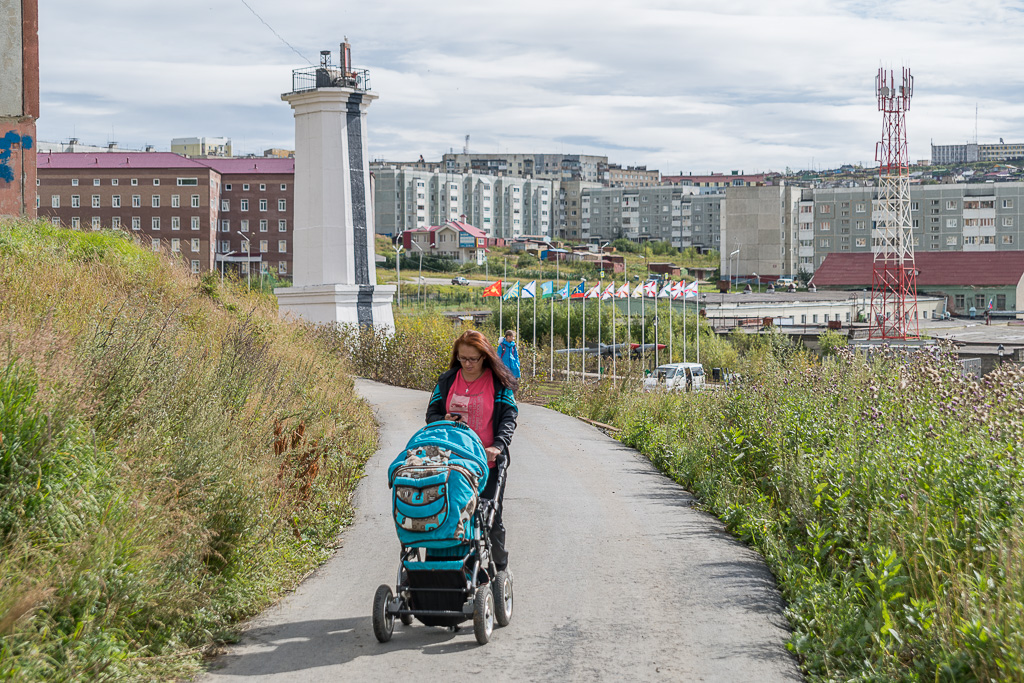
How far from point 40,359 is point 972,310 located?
8962cm

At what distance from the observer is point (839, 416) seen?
9.65 meters

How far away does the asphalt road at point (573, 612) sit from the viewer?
5.65 meters

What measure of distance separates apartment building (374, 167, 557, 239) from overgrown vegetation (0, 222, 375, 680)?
133013 millimetres

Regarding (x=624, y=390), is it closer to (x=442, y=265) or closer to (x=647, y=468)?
(x=647, y=468)

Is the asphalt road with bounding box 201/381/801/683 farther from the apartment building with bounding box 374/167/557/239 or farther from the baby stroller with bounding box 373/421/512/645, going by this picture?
the apartment building with bounding box 374/167/557/239

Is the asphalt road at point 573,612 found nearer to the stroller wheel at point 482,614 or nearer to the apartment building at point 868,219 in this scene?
the stroller wheel at point 482,614

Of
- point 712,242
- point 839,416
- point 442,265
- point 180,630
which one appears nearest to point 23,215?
point 180,630

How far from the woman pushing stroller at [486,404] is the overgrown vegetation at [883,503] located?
2.03 meters

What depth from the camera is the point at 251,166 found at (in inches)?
3656

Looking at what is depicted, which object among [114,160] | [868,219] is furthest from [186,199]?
[868,219]

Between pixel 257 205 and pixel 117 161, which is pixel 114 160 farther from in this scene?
pixel 257 205

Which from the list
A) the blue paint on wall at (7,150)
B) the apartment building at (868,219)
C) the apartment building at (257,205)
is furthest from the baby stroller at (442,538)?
the apartment building at (868,219)

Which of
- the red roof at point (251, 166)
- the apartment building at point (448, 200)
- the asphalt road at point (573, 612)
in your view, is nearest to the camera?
the asphalt road at point (573, 612)

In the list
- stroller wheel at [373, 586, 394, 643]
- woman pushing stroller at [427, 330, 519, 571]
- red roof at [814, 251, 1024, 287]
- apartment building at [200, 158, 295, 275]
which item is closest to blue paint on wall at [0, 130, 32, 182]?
woman pushing stroller at [427, 330, 519, 571]
